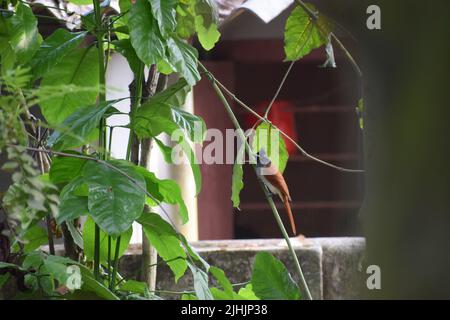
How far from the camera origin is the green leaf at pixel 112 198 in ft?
→ 5.59

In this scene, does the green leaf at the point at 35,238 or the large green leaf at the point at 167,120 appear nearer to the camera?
the large green leaf at the point at 167,120

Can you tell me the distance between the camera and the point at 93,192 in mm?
1725

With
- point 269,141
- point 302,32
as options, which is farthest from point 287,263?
point 302,32

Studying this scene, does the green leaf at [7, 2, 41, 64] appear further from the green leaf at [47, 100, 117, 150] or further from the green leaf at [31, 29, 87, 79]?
the green leaf at [47, 100, 117, 150]

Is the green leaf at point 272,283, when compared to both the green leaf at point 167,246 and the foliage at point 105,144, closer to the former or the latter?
the foliage at point 105,144

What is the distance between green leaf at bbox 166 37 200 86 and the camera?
1840mm

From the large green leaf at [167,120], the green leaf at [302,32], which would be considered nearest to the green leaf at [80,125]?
the large green leaf at [167,120]

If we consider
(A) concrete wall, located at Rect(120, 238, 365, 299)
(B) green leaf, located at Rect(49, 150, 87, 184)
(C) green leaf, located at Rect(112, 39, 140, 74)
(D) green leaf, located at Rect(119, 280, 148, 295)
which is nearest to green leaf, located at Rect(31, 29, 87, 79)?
(C) green leaf, located at Rect(112, 39, 140, 74)

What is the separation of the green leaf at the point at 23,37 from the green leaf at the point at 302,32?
0.73m

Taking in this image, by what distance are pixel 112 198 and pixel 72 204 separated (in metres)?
→ 0.11

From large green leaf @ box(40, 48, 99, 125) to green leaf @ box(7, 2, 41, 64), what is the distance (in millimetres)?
159

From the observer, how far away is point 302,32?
7.66 ft
